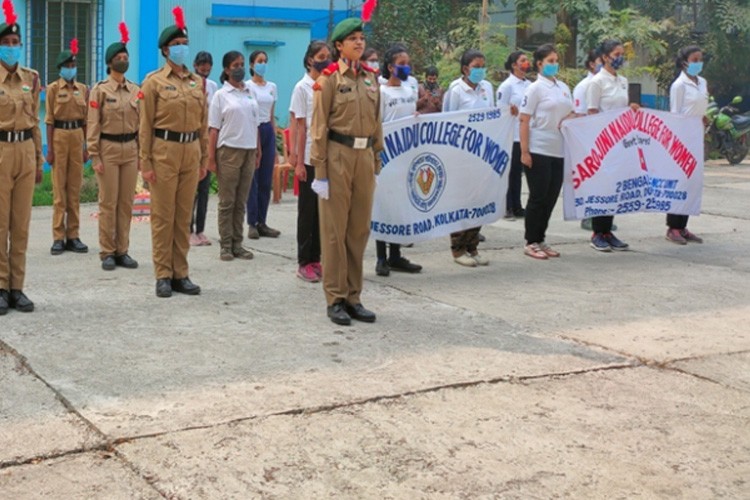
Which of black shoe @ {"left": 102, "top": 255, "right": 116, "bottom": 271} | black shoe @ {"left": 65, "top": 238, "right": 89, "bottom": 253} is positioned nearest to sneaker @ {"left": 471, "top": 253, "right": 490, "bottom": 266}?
black shoe @ {"left": 102, "top": 255, "right": 116, "bottom": 271}

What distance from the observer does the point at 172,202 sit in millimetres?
7840

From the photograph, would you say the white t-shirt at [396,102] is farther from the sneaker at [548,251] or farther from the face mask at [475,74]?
the sneaker at [548,251]

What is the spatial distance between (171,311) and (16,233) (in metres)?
1.12

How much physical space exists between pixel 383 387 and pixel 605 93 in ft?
17.8

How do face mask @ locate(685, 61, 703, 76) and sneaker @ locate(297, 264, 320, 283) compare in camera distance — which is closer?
sneaker @ locate(297, 264, 320, 283)

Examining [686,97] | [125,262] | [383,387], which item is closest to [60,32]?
[125,262]

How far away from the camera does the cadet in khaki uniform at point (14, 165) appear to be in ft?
23.5

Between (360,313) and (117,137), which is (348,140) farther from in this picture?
(117,137)

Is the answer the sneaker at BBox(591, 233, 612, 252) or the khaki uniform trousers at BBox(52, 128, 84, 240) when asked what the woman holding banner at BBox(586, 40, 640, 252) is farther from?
the khaki uniform trousers at BBox(52, 128, 84, 240)

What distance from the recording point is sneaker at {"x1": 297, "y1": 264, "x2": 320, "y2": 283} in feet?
27.8

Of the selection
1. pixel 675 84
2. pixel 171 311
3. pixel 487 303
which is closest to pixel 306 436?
pixel 171 311

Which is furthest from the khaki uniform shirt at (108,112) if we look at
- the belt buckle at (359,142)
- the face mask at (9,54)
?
the belt buckle at (359,142)

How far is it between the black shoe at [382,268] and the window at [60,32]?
8473mm

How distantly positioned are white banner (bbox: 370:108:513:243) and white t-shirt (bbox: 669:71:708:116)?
2.25 m
